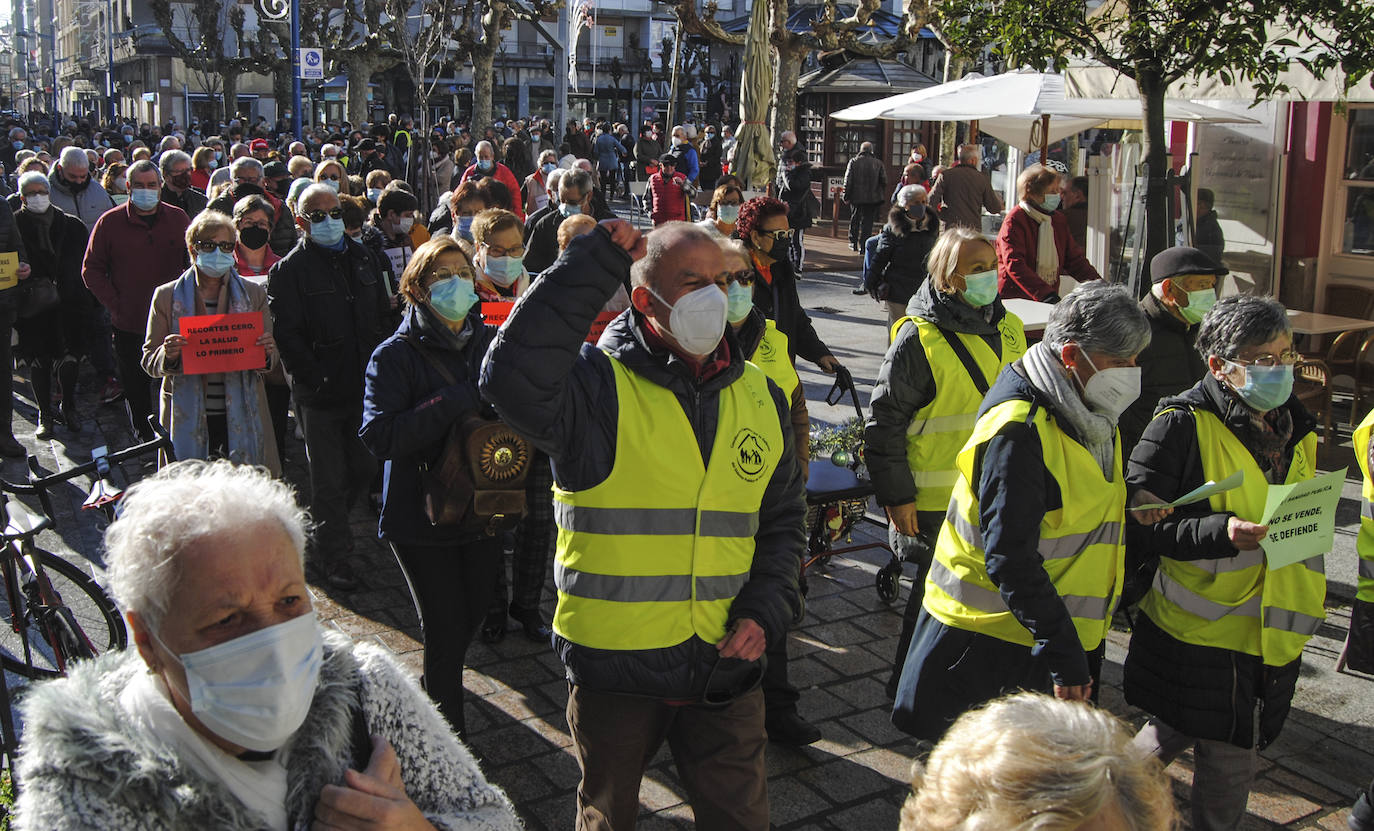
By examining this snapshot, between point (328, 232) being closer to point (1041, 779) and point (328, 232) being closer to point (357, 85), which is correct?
point (1041, 779)

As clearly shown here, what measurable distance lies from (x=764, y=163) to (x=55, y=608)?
10286 millimetres

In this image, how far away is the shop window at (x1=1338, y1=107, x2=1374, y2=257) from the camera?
440 inches

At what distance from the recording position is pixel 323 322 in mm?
6340

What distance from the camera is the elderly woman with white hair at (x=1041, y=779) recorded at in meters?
1.66

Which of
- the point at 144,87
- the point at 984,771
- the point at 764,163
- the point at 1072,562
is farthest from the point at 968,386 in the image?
the point at 144,87

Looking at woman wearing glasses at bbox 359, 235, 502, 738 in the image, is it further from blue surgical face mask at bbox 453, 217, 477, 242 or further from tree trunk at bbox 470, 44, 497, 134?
tree trunk at bbox 470, 44, 497, 134

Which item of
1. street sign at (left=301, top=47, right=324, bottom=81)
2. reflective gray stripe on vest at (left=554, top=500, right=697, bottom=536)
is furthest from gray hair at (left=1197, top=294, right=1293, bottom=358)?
street sign at (left=301, top=47, right=324, bottom=81)

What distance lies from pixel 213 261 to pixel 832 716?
12.5 feet

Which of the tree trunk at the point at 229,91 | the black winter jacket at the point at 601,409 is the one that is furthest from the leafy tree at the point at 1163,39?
the tree trunk at the point at 229,91

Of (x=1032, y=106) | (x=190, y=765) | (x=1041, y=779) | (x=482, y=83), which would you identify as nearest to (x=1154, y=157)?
A: (x=1032, y=106)

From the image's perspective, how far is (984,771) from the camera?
1.70 meters

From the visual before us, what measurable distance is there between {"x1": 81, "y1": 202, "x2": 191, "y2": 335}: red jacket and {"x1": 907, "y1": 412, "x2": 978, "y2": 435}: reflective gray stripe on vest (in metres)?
5.81

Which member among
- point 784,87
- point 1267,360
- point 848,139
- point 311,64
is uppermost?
point 311,64

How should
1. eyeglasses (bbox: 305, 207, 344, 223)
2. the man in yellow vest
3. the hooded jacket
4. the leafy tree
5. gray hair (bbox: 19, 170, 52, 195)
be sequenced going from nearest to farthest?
the hooded jacket, the man in yellow vest, eyeglasses (bbox: 305, 207, 344, 223), the leafy tree, gray hair (bbox: 19, 170, 52, 195)
